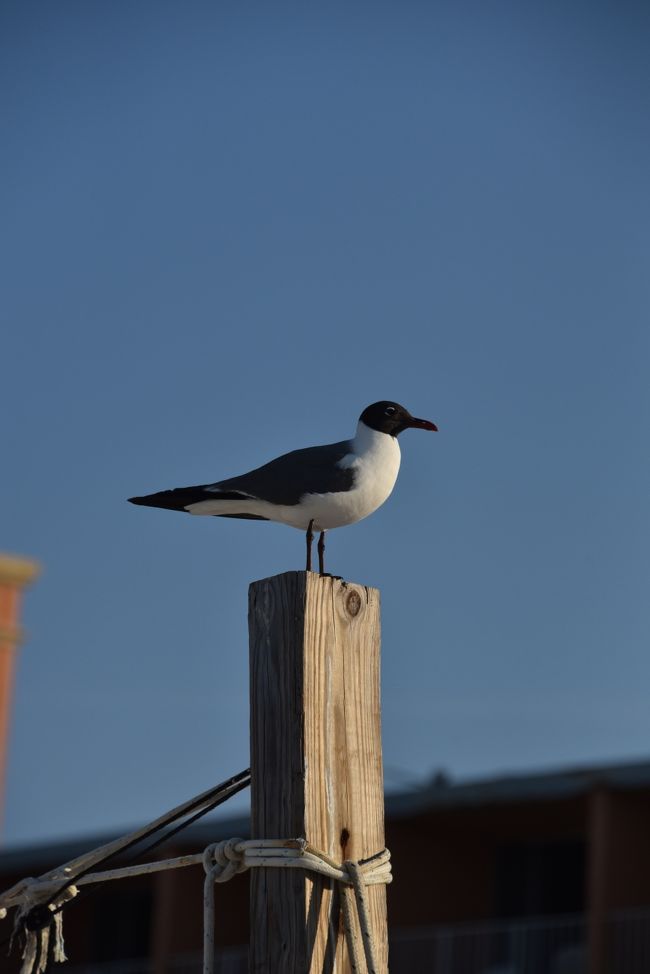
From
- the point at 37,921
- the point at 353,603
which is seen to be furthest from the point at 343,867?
the point at 37,921

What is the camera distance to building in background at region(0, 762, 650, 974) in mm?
19578

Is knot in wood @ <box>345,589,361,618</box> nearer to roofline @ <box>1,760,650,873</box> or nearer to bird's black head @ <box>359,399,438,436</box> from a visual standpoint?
bird's black head @ <box>359,399,438,436</box>

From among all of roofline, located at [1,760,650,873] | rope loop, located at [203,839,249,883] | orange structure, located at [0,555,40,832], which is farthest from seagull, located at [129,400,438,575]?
orange structure, located at [0,555,40,832]

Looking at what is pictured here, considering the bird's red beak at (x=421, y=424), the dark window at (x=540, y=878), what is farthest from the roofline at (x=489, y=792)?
the bird's red beak at (x=421, y=424)

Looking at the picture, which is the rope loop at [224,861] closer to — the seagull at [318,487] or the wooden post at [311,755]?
the wooden post at [311,755]

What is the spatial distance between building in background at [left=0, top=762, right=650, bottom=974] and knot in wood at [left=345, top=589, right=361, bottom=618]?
1537 centimetres

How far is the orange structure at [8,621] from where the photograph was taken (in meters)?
41.8

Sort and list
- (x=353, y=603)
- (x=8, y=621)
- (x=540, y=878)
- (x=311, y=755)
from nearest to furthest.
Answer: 1. (x=311, y=755)
2. (x=353, y=603)
3. (x=540, y=878)
4. (x=8, y=621)

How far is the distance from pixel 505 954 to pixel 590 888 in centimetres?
219

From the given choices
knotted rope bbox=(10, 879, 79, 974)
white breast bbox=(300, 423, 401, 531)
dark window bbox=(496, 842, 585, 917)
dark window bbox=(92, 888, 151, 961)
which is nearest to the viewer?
knotted rope bbox=(10, 879, 79, 974)

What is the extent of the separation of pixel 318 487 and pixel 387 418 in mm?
542

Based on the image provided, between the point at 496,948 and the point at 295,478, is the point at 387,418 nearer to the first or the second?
the point at 295,478

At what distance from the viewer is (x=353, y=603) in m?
4.21

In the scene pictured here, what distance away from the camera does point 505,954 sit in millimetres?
21547
